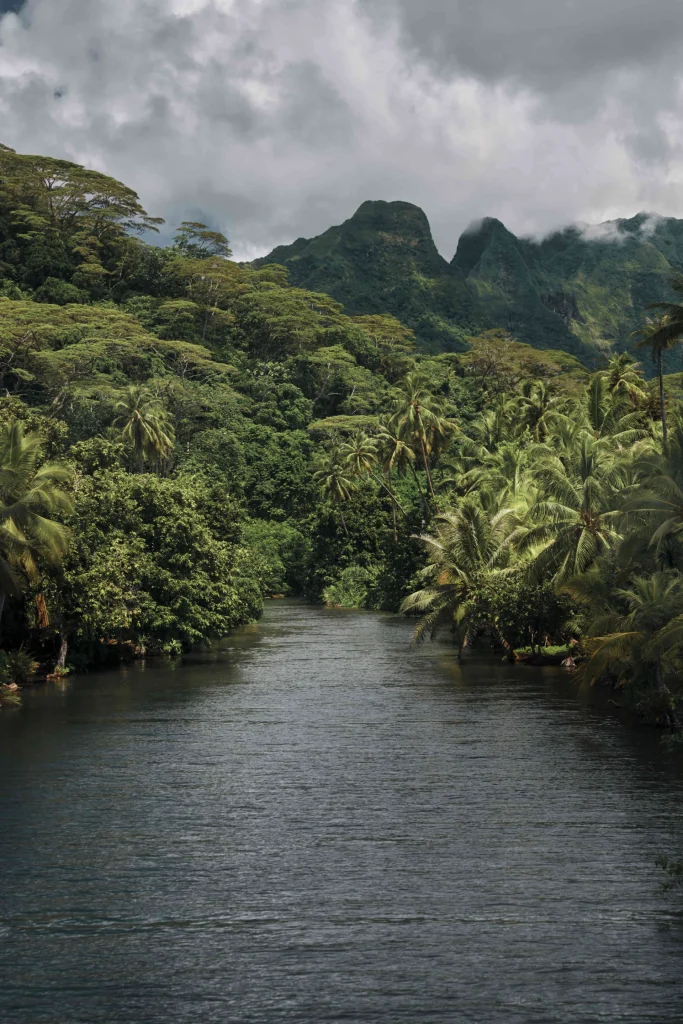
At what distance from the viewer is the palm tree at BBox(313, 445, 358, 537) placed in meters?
92.9

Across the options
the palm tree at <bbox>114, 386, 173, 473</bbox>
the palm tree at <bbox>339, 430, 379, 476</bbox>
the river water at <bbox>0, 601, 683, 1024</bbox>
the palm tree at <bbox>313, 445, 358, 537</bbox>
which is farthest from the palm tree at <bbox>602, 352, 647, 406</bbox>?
the river water at <bbox>0, 601, 683, 1024</bbox>

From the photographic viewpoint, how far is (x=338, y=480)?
92875 millimetres

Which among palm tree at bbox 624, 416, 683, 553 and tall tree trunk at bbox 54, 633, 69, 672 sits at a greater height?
palm tree at bbox 624, 416, 683, 553

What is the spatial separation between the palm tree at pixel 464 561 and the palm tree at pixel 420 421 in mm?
27626

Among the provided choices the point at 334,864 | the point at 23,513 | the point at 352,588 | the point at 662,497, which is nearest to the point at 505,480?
the point at 352,588

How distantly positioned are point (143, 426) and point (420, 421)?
20.5m

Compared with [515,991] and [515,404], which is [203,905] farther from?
[515,404]

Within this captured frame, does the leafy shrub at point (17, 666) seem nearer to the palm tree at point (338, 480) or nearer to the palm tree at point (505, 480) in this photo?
the palm tree at point (505, 480)

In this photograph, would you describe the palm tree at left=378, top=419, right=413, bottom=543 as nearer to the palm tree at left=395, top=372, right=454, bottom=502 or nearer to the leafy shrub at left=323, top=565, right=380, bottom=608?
the palm tree at left=395, top=372, right=454, bottom=502

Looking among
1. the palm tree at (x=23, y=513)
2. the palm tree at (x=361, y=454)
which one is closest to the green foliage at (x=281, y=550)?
the palm tree at (x=361, y=454)

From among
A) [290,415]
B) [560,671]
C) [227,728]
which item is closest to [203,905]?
[227,728]

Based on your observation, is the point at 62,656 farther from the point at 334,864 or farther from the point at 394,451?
the point at 394,451

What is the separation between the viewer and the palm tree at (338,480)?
92.9m

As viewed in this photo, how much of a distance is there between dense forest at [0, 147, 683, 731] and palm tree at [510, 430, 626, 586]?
0.38 ft
